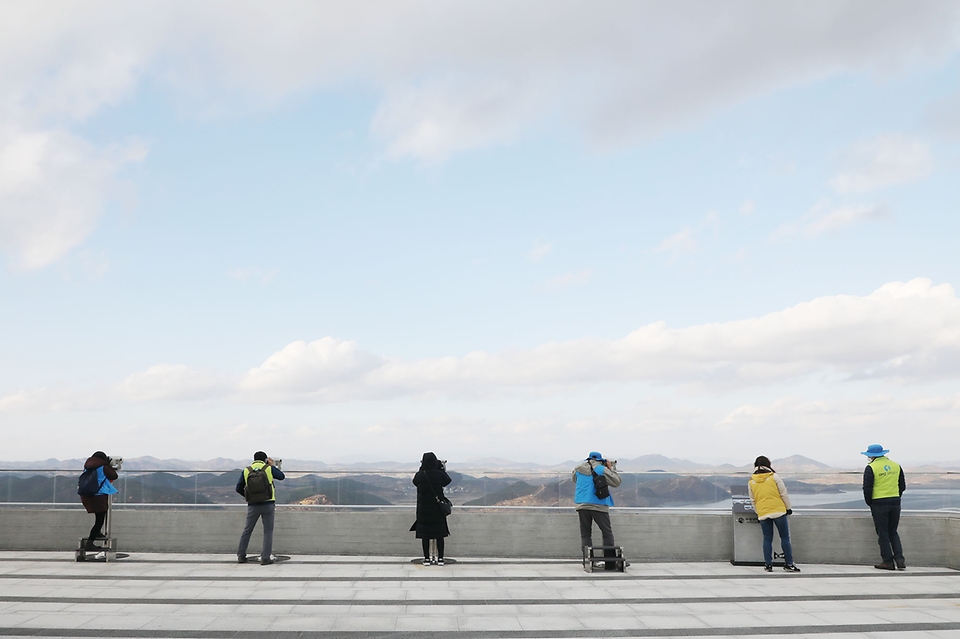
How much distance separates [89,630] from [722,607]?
20.5ft

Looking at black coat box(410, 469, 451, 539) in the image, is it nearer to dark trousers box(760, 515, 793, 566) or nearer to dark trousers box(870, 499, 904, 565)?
dark trousers box(760, 515, 793, 566)

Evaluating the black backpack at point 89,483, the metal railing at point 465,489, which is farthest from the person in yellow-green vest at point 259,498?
the black backpack at point 89,483

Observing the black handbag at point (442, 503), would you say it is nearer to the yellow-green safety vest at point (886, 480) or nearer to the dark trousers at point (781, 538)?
the dark trousers at point (781, 538)

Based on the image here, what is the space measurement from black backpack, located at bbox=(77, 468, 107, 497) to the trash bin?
9226mm

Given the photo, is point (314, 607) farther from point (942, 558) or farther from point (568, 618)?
point (942, 558)

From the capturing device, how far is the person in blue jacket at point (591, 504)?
10.8m

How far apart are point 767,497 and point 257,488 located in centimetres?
704

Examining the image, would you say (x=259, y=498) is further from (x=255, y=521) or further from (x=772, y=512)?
(x=772, y=512)

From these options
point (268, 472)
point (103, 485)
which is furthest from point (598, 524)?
point (103, 485)

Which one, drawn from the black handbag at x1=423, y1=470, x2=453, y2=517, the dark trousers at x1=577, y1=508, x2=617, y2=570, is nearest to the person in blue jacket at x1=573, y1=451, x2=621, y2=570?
the dark trousers at x1=577, y1=508, x2=617, y2=570

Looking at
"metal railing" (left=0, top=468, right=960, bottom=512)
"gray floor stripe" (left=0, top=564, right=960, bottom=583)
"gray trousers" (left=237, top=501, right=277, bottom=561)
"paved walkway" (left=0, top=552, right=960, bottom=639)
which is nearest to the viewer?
"paved walkway" (left=0, top=552, right=960, bottom=639)

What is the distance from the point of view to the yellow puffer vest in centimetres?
1071

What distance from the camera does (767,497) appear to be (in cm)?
1080

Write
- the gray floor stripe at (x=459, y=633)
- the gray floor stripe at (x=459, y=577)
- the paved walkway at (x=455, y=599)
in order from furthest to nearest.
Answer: the gray floor stripe at (x=459, y=577)
the paved walkway at (x=455, y=599)
the gray floor stripe at (x=459, y=633)
